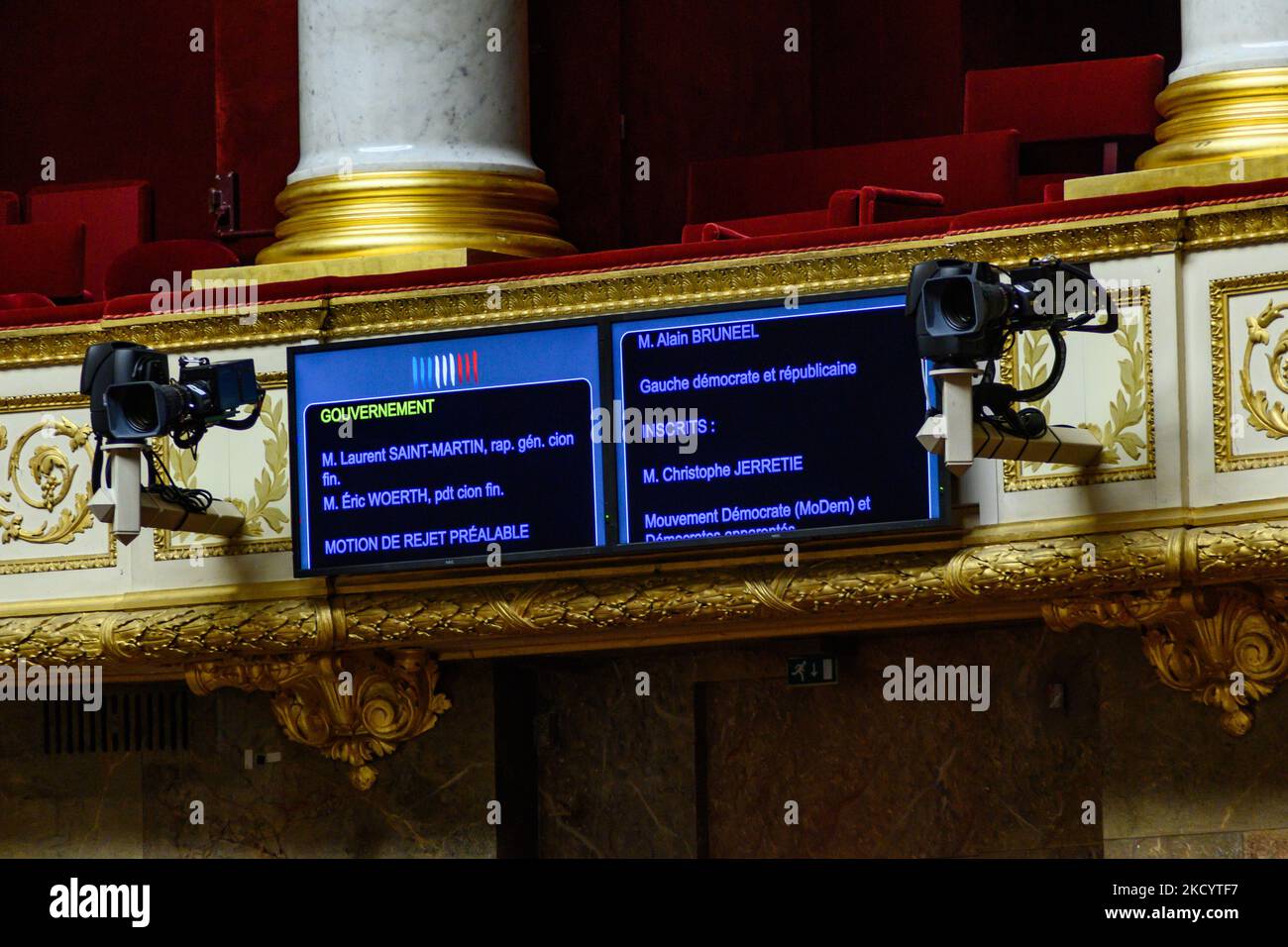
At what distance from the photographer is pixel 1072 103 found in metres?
10.6

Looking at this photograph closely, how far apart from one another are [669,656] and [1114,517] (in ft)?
6.68

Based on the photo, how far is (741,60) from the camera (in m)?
12.1

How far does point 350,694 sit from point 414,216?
1699 mm

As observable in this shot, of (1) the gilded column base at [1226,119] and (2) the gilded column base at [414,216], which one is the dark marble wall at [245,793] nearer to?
(2) the gilded column base at [414,216]

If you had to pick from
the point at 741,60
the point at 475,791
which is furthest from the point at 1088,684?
the point at 741,60

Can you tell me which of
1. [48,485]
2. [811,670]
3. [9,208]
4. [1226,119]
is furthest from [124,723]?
[1226,119]

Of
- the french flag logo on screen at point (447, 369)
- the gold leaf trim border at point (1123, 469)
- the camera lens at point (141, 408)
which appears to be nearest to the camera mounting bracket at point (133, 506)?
the camera lens at point (141, 408)

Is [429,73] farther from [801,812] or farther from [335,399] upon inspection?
[801,812]

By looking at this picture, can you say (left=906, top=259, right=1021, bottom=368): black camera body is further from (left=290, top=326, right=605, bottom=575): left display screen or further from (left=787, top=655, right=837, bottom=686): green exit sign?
(left=787, top=655, right=837, bottom=686): green exit sign

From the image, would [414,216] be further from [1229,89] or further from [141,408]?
[1229,89]

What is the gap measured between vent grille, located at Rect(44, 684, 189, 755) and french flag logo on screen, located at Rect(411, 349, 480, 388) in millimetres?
1754

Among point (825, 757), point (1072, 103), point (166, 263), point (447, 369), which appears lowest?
point (825, 757)

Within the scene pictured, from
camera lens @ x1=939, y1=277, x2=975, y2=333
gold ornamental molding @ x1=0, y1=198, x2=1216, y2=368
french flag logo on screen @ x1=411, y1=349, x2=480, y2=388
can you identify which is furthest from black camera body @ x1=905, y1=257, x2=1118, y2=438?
french flag logo on screen @ x1=411, y1=349, x2=480, y2=388

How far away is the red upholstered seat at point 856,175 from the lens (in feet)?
32.4
